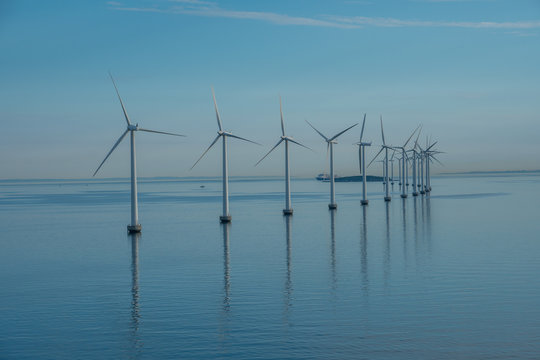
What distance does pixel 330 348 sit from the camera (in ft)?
71.9

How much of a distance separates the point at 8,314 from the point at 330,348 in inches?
639

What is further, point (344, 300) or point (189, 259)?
point (189, 259)

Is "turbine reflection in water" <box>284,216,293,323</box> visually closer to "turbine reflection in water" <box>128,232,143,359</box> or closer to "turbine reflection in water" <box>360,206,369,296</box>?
"turbine reflection in water" <box>360,206,369,296</box>

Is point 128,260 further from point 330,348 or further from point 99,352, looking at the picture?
point 330,348

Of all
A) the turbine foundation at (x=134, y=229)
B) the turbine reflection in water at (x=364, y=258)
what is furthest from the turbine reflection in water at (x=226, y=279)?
the turbine foundation at (x=134, y=229)

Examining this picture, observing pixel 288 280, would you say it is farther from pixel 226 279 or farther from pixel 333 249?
pixel 333 249

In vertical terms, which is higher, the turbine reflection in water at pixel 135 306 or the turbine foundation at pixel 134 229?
the turbine foundation at pixel 134 229

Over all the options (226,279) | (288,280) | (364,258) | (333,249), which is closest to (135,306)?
(226,279)

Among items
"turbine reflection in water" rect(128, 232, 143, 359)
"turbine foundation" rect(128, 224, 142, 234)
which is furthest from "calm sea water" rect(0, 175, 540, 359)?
"turbine foundation" rect(128, 224, 142, 234)

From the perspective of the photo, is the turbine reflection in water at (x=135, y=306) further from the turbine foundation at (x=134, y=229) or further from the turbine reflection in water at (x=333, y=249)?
the turbine foundation at (x=134, y=229)

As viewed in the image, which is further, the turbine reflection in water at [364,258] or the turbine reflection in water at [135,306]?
the turbine reflection in water at [364,258]

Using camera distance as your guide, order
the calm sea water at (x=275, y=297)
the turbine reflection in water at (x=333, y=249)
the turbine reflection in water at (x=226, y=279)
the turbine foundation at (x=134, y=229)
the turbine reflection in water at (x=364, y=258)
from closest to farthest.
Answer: the calm sea water at (x=275, y=297) → the turbine reflection in water at (x=226, y=279) → the turbine reflection in water at (x=364, y=258) → the turbine reflection in water at (x=333, y=249) → the turbine foundation at (x=134, y=229)

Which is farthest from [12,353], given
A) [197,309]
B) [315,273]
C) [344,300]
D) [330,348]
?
[315,273]

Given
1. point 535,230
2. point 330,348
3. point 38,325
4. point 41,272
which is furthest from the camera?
point 535,230
